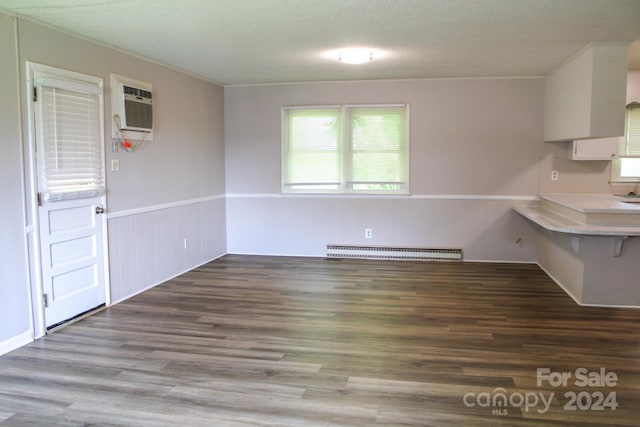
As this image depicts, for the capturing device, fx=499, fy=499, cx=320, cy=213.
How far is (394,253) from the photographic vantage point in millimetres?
6684

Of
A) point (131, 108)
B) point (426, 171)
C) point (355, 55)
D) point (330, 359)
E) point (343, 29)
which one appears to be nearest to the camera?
point (330, 359)

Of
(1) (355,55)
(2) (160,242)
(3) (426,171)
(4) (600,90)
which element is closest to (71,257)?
(2) (160,242)

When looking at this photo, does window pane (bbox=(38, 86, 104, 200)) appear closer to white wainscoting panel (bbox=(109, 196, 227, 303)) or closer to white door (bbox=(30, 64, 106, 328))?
white door (bbox=(30, 64, 106, 328))

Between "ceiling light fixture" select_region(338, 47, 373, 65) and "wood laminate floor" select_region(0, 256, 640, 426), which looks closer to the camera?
"wood laminate floor" select_region(0, 256, 640, 426)

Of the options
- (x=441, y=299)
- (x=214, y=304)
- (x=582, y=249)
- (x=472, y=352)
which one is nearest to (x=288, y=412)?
(x=472, y=352)

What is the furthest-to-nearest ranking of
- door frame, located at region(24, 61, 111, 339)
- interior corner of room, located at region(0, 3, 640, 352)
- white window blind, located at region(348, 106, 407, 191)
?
white window blind, located at region(348, 106, 407, 191) → interior corner of room, located at region(0, 3, 640, 352) → door frame, located at region(24, 61, 111, 339)

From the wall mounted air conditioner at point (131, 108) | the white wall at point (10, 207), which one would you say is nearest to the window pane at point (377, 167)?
the wall mounted air conditioner at point (131, 108)

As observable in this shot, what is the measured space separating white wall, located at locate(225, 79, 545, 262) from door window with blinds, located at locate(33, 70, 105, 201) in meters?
2.77

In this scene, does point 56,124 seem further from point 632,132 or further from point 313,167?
point 632,132

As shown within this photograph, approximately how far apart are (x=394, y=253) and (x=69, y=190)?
4069 millimetres

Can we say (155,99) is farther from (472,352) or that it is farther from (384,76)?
(472,352)

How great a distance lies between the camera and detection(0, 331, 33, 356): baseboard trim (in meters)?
3.55

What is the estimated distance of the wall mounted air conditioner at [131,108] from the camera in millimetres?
4660

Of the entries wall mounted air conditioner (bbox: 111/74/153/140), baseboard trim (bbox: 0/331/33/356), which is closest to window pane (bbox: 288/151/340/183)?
wall mounted air conditioner (bbox: 111/74/153/140)
